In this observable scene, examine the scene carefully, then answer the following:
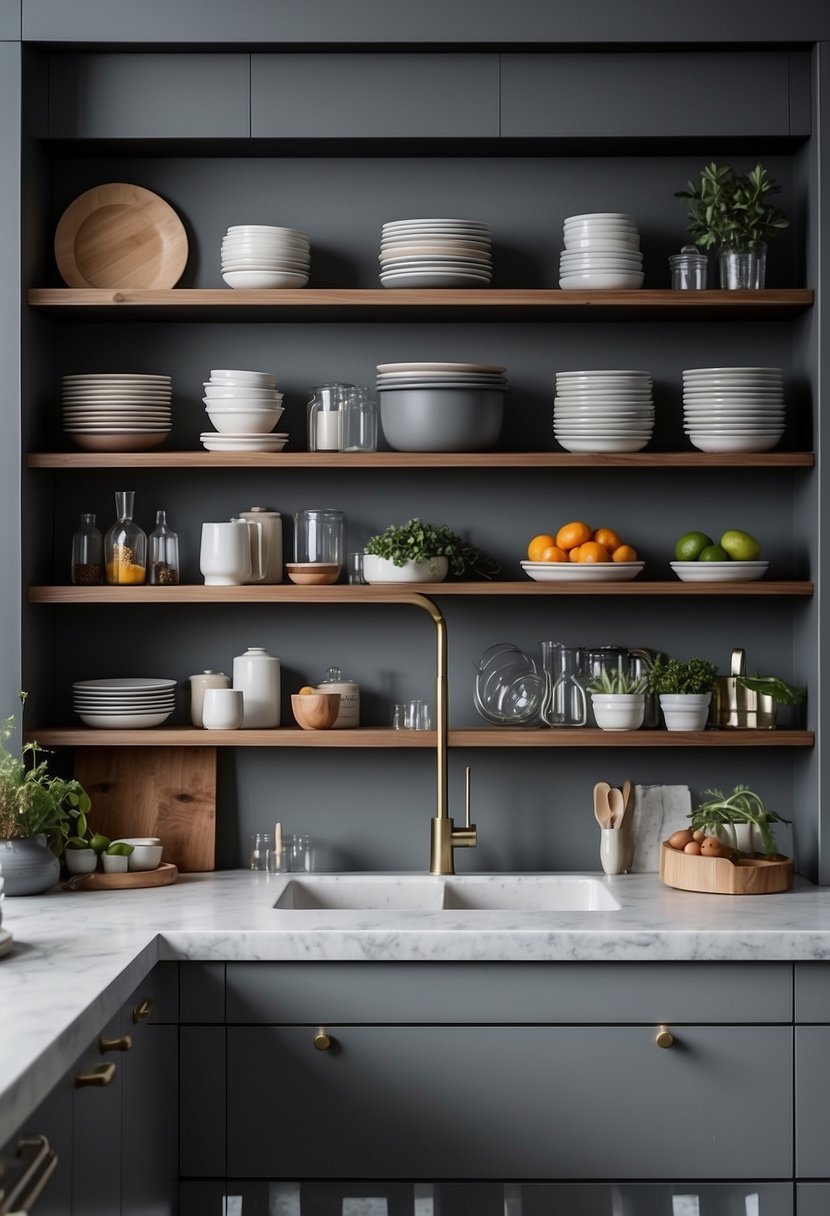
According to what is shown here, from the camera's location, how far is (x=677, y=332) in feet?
10.7

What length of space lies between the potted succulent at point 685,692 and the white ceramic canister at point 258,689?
0.91m

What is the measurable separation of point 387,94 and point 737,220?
862 mm

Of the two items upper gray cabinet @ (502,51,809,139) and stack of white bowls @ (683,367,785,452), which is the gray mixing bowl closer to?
stack of white bowls @ (683,367,785,452)

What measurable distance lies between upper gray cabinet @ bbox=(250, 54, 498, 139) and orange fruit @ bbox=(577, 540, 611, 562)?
0.99 metres

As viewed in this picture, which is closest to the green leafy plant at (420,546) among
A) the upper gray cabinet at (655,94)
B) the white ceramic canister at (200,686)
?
the white ceramic canister at (200,686)

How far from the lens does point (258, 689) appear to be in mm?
3164

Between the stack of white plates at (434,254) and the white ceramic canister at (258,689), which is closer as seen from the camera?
the stack of white plates at (434,254)

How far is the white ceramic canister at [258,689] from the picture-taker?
3.16 metres

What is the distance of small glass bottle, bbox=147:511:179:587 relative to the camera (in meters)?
3.17

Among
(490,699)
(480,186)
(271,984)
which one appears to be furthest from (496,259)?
(271,984)

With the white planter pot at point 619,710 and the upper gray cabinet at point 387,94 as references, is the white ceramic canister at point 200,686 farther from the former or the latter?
the upper gray cabinet at point 387,94

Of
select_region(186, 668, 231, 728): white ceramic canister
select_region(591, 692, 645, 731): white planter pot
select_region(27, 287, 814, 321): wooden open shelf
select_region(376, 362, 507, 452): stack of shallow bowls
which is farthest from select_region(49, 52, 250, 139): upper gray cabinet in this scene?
select_region(591, 692, 645, 731): white planter pot

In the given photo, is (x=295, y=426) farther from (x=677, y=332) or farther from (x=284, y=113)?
(x=677, y=332)

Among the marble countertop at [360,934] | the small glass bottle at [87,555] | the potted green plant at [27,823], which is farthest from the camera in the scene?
the small glass bottle at [87,555]
